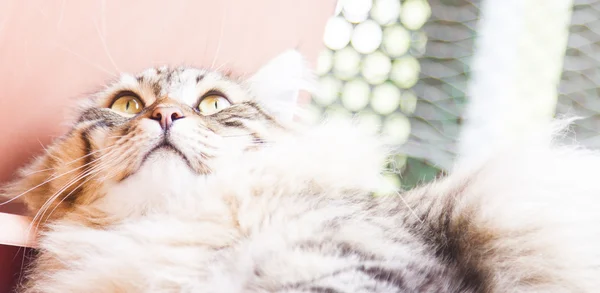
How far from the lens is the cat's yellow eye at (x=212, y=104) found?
29.9 inches

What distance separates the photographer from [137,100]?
771 millimetres

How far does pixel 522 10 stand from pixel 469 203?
588mm

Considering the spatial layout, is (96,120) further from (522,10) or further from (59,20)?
(522,10)

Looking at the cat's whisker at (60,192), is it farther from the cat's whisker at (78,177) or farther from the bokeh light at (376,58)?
the bokeh light at (376,58)

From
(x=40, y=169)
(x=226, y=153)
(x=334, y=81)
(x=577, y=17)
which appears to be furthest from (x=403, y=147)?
(x=40, y=169)

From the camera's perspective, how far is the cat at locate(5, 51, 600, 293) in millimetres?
545

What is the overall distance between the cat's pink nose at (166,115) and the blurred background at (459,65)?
0.41 m

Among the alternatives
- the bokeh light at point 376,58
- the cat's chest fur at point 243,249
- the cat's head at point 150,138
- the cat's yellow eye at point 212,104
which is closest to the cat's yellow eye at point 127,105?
the cat's head at point 150,138

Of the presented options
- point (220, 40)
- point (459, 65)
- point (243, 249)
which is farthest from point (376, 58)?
point (243, 249)

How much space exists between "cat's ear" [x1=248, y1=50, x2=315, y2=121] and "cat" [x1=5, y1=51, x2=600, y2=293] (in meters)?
0.08

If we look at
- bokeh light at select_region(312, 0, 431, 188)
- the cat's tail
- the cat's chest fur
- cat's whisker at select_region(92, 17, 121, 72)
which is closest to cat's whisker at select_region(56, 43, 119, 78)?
cat's whisker at select_region(92, 17, 121, 72)

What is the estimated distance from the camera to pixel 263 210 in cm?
61

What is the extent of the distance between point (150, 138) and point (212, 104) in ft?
0.54

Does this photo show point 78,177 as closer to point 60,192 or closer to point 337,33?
point 60,192
